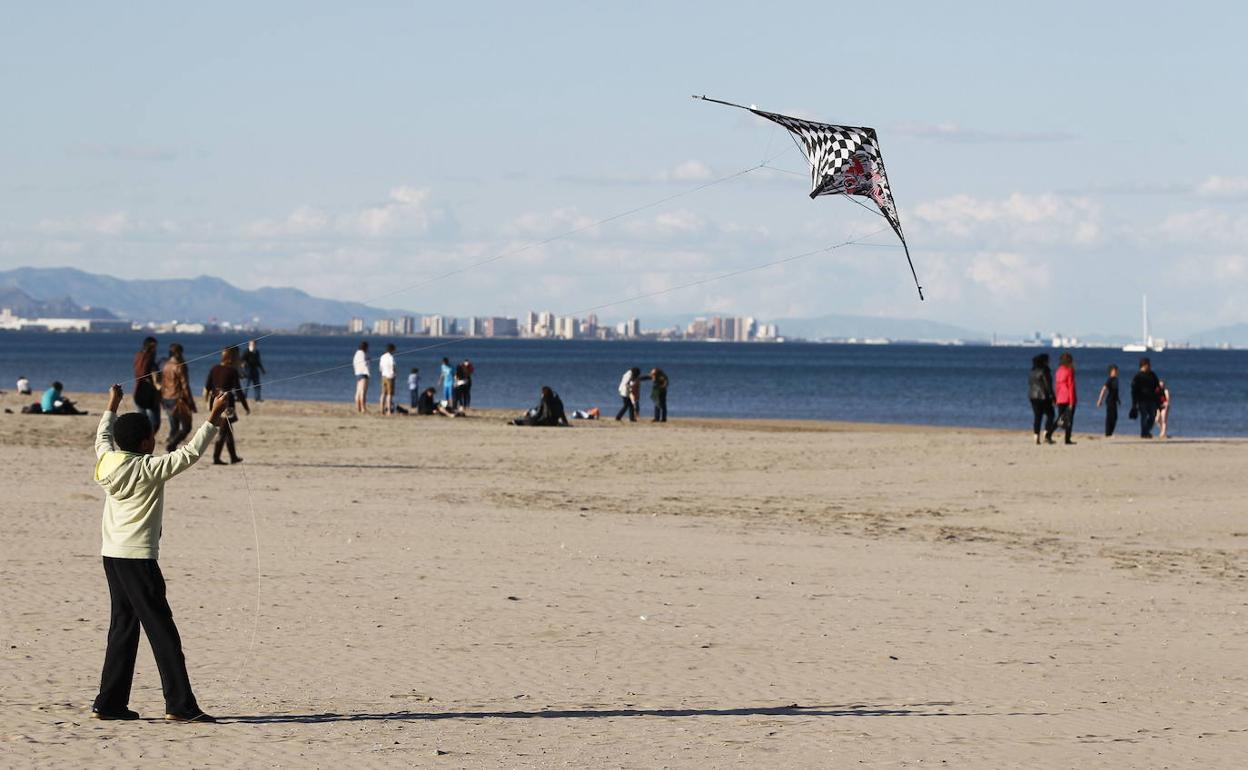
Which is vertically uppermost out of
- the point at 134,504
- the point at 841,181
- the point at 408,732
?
the point at 841,181

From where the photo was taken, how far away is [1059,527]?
18672mm

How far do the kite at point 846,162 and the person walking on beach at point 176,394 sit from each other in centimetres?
949

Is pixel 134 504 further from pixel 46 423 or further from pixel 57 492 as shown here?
pixel 46 423

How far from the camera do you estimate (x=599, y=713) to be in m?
8.64

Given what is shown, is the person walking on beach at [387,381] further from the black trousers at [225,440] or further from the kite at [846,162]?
the kite at [846,162]

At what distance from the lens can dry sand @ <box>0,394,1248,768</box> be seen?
26.4 ft

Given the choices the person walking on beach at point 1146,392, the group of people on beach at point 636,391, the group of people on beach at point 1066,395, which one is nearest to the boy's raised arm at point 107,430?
the group of people on beach at point 1066,395

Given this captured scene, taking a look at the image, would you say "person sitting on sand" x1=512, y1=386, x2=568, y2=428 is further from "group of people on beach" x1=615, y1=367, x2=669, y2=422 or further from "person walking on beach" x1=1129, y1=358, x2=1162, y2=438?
"person walking on beach" x1=1129, y1=358, x2=1162, y2=438

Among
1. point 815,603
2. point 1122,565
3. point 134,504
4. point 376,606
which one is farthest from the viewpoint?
point 1122,565

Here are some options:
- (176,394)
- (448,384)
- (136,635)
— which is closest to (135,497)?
(136,635)

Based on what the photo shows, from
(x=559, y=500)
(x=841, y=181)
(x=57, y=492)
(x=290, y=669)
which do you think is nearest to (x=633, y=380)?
(x=559, y=500)

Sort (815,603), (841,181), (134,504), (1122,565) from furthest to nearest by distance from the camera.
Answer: (1122,565) → (841,181) → (815,603) → (134,504)

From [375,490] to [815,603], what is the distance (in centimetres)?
920

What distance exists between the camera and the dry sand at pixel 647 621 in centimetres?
805
